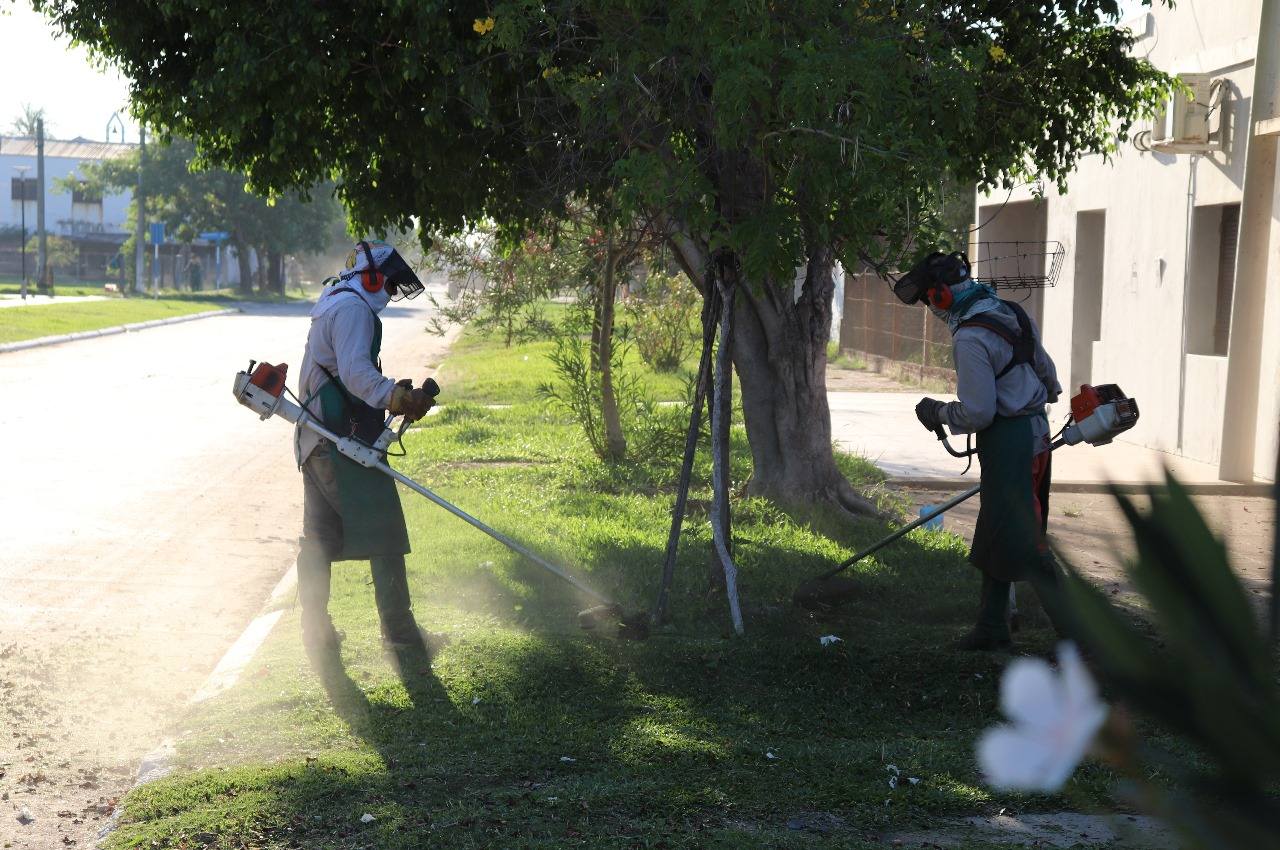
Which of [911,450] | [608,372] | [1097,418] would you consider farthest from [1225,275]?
[1097,418]

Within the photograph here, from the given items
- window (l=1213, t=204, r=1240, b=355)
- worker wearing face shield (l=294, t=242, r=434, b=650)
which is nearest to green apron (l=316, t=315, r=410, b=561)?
worker wearing face shield (l=294, t=242, r=434, b=650)

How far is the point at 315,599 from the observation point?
19.8ft

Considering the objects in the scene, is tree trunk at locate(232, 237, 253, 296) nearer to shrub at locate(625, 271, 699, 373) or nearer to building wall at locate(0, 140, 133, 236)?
building wall at locate(0, 140, 133, 236)

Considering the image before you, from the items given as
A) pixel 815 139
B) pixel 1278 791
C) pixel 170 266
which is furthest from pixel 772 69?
pixel 170 266

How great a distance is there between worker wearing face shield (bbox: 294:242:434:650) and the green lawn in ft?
70.8

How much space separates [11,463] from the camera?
11.5 metres

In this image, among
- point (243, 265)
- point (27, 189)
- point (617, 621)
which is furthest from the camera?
point (27, 189)

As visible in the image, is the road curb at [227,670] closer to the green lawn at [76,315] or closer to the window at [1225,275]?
the window at [1225,275]

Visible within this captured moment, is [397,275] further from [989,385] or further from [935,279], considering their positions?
[989,385]

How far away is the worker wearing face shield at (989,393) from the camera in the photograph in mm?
5781

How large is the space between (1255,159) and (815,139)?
753 cm

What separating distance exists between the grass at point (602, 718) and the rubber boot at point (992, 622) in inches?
5.3

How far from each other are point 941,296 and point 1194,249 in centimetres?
811

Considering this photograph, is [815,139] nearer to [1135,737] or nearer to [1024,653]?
[1024,653]
